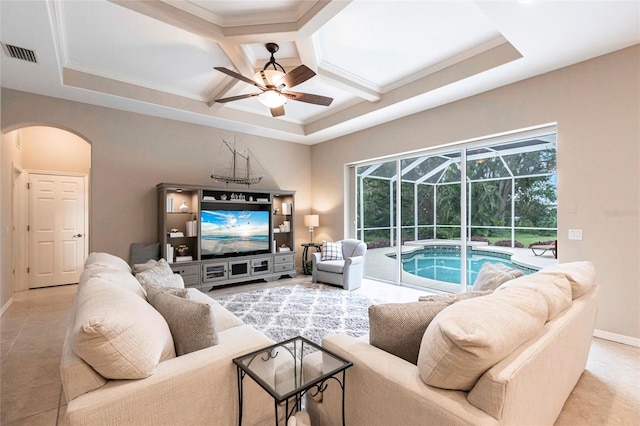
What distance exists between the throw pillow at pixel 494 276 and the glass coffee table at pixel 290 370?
132 cm

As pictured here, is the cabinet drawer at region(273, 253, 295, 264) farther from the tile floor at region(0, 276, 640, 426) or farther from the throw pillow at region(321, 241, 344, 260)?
the tile floor at region(0, 276, 640, 426)

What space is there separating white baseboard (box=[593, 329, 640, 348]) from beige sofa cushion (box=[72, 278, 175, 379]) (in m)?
4.02

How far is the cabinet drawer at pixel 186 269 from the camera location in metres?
4.57

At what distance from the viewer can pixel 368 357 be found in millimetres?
1303

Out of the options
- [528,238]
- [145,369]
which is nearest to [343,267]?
[528,238]

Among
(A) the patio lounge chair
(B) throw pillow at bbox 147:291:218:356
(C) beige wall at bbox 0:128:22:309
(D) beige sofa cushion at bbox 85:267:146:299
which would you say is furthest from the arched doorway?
(A) the patio lounge chair

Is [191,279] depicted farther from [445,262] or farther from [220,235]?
[445,262]

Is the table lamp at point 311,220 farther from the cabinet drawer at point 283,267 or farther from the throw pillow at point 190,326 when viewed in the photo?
the throw pillow at point 190,326

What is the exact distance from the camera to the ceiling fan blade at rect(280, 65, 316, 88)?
285cm

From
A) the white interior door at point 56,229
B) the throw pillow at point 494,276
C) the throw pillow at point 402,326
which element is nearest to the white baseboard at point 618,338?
the throw pillow at point 494,276

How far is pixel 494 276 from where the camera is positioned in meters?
2.11

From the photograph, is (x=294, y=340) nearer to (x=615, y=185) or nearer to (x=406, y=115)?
(x=615, y=185)

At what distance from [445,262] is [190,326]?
168 inches

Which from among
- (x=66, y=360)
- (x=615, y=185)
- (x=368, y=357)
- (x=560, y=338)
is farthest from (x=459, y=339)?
(x=615, y=185)
